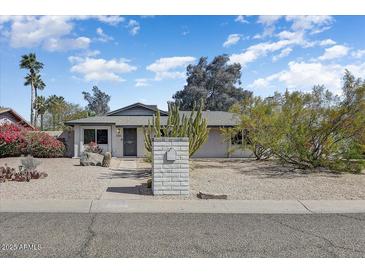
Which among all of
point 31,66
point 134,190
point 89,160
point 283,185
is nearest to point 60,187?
point 134,190

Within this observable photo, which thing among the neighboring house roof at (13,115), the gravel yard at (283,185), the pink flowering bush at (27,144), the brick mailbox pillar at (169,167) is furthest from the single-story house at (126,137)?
the brick mailbox pillar at (169,167)

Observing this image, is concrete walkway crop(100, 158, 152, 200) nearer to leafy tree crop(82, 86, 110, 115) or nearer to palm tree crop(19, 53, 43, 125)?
palm tree crop(19, 53, 43, 125)

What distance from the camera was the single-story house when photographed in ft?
76.9

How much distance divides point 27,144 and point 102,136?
15.7 feet

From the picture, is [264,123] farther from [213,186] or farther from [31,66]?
[31,66]

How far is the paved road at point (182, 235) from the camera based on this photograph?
4.94 m

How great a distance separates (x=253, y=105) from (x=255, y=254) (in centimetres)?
1565

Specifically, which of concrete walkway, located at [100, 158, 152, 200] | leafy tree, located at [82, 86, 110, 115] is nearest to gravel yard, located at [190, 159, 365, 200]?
concrete walkway, located at [100, 158, 152, 200]

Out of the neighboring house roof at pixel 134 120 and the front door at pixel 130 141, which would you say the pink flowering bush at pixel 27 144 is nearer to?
the neighboring house roof at pixel 134 120

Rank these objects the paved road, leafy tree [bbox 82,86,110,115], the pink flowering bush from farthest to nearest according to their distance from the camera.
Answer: leafy tree [bbox 82,86,110,115]
the pink flowering bush
the paved road

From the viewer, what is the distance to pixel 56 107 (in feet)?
162

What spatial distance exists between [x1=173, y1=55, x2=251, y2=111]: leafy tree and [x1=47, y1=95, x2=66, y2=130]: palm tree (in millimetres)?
16906

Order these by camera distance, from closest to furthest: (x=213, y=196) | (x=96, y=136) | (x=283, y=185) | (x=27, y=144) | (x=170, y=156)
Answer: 1. (x=213, y=196)
2. (x=170, y=156)
3. (x=283, y=185)
4. (x=27, y=144)
5. (x=96, y=136)

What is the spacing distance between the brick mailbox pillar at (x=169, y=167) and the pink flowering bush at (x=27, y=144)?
15.3 metres
